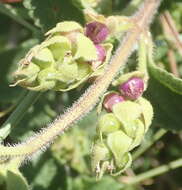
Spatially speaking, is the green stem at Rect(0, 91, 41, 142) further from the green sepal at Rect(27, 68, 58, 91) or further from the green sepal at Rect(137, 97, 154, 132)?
the green sepal at Rect(137, 97, 154, 132)

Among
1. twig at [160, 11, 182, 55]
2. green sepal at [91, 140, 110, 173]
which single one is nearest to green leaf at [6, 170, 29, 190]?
green sepal at [91, 140, 110, 173]

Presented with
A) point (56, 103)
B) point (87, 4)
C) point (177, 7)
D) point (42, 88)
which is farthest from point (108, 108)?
point (177, 7)

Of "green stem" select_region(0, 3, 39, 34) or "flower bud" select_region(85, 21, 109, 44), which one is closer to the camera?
"flower bud" select_region(85, 21, 109, 44)

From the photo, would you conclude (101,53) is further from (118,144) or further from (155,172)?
(155,172)

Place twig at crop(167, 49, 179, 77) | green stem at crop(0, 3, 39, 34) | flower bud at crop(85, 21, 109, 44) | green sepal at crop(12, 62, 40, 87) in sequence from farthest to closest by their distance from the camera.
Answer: twig at crop(167, 49, 179, 77) < green stem at crop(0, 3, 39, 34) < flower bud at crop(85, 21, 109, 44) < green sepal at crop(12, 62, 40, 87)

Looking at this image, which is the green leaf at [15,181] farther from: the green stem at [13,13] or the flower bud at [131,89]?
the green stem at [13,13]

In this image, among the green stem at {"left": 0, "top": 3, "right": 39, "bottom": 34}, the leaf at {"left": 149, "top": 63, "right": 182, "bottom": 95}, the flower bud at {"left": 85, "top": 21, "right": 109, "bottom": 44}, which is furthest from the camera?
the green stem at {"left": 0, "top": 3, "right": 39, "bottom": 34}

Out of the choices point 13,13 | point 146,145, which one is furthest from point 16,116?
point 146,145
